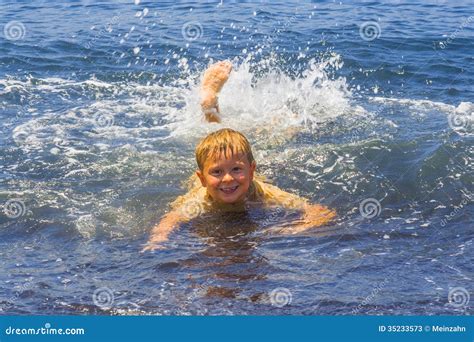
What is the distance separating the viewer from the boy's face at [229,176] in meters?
6.72

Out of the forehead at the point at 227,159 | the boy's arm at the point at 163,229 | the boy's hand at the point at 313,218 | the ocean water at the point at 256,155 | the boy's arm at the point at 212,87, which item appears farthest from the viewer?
the boy's arm at the point at 212,87

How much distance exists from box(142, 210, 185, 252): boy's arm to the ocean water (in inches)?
3.7

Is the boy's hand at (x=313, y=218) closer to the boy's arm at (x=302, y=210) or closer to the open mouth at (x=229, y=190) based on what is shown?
the boy's arm at (x=302, y=210)

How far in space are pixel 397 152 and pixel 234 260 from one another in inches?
125

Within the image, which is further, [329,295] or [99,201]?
[99,201]

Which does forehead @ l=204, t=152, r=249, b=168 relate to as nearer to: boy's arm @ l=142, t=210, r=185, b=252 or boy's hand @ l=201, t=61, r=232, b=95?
boy's arm @ l=142, t=210, r=185, b=252

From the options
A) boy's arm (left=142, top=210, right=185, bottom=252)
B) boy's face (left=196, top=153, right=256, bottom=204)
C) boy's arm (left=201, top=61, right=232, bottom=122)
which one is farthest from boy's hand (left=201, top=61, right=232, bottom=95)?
boy's face (left=196, top=153, right=256, bottom=204)

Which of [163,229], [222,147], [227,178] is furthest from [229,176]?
[163,229]

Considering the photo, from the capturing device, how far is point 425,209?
7.27 meters

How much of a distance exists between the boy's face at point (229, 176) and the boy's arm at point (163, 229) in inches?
17.6

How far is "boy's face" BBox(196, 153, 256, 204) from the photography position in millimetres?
6723

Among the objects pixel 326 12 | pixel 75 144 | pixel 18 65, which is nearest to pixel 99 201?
pixel 75 144

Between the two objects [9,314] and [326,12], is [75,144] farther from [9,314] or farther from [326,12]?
[326,12]

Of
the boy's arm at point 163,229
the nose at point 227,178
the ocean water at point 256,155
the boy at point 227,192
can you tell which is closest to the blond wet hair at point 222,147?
the boy at point 227,192
